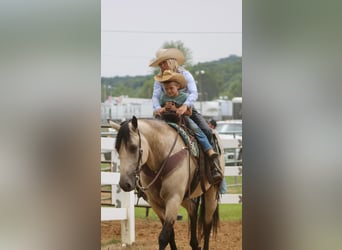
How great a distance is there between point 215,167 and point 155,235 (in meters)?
0.56

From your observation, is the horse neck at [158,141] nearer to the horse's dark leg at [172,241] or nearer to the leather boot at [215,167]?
the leather boot at [215,167]

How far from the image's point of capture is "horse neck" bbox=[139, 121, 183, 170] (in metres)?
3.61

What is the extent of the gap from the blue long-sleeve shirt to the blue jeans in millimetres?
117

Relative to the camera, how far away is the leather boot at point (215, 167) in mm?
3723

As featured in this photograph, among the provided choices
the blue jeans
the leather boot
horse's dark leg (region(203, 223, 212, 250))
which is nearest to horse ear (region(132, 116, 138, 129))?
the blue jeans

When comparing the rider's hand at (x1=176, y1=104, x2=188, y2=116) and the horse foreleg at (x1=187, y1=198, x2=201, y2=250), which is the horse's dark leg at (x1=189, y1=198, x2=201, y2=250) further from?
the rider's hand at (x1=176, y1=104, x2=188, y2=116)

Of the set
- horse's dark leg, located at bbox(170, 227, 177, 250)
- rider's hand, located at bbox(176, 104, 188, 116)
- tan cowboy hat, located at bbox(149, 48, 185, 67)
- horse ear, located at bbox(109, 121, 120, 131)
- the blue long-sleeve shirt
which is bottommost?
horse's dark leg, located at bbox(170, 227, 177, 250)

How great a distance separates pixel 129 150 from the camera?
3.55 m

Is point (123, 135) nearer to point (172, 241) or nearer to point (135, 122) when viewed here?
point (135, 122)

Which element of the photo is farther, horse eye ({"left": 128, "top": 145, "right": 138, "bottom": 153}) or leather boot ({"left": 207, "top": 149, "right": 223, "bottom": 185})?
leather boot ({"left": 207, "top": 149, "right": 223, "bottom": 185})
